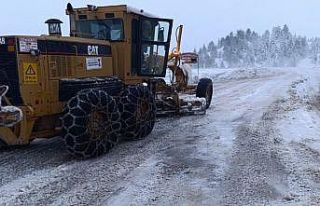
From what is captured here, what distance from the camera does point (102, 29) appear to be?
1008 centimetres

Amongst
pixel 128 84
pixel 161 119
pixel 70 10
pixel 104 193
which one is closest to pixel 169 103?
pixel 161 119

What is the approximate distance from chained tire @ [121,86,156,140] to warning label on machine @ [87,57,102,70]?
0.66 metres

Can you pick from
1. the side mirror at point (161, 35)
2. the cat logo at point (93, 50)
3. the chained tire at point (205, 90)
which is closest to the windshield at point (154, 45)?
the side mirror at point (161, 35)

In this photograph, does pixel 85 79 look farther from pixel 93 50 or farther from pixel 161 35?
pixel 161 35

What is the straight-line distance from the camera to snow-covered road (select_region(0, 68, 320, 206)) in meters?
5.87

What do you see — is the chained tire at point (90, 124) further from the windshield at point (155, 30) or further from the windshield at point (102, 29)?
the windshield at point (155, 30)

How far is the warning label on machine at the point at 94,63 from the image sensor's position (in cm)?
902

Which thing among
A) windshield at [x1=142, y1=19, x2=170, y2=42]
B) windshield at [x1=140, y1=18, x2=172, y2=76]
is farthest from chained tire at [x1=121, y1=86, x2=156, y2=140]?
windshield at [x1=142, y1=19, x2=170, y2=42]

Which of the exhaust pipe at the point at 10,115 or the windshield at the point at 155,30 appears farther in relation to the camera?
the windshield at the point at 155,30

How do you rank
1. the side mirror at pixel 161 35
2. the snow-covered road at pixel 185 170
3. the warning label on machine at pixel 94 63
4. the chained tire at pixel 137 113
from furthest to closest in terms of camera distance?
the side mirror at pixel 161 35, the chained tire at pixel 137 113, the warning label on machine at pixel 94 63, the snow-covered road at pixel 185 170

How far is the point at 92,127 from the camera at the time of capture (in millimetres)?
7906

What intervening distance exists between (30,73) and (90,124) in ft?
3.78

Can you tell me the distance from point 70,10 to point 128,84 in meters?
1.81

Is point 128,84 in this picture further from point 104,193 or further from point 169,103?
point 104,193
